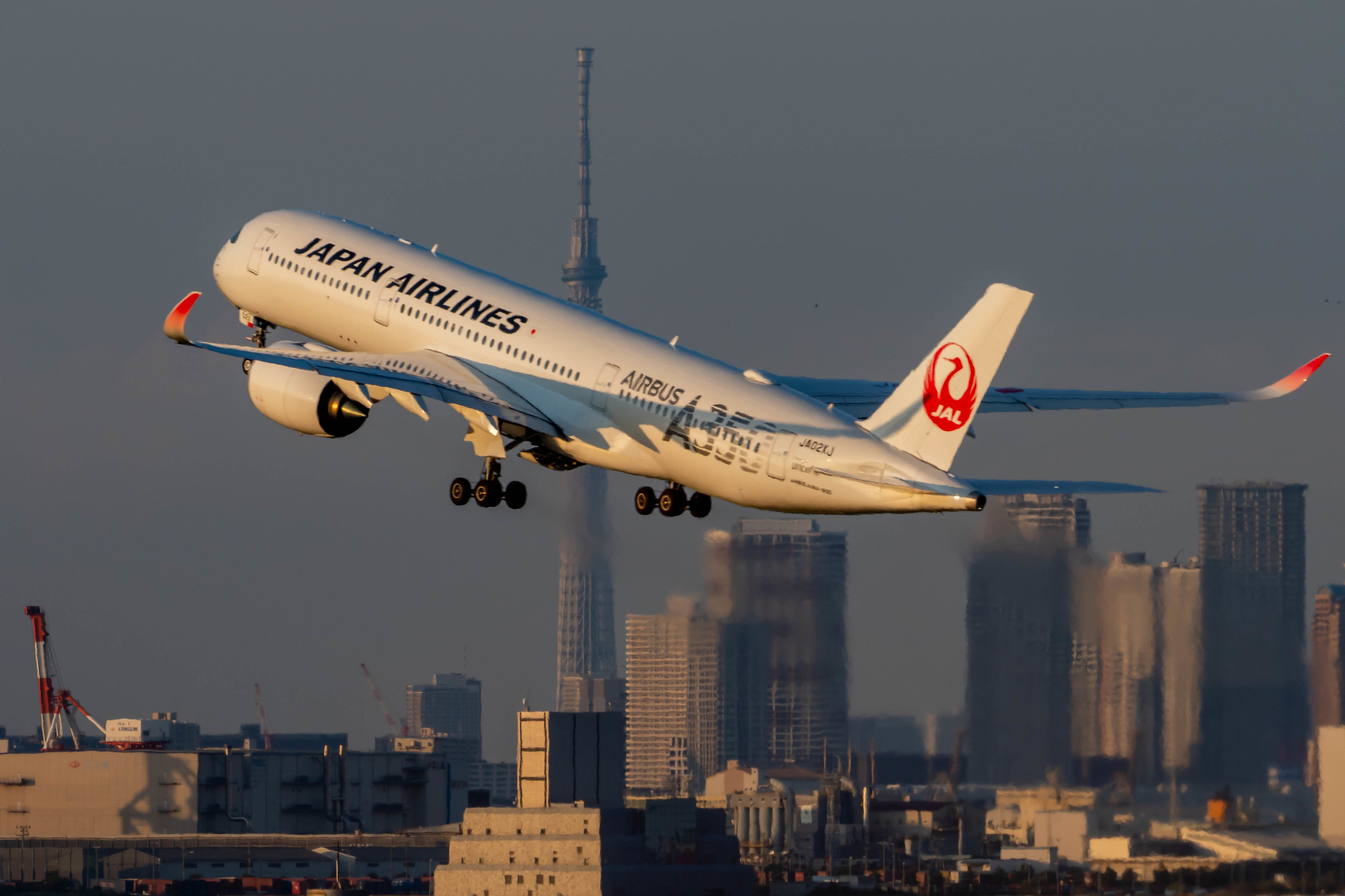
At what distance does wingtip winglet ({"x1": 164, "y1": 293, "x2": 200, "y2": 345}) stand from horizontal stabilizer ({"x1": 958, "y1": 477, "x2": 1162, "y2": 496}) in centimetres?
1968

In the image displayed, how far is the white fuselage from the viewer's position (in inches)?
2048

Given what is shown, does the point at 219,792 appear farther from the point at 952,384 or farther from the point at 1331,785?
the point at 952,384

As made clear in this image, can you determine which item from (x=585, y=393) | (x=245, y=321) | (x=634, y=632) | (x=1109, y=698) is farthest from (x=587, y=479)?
(x=585, y=393)

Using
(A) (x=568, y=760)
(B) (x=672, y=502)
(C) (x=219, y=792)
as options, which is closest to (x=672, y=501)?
(B) (x=672, y=502)

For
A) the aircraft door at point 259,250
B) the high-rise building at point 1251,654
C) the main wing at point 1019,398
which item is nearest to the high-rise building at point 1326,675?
the high-rise building at point 1251,654

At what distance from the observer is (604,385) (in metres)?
57.5

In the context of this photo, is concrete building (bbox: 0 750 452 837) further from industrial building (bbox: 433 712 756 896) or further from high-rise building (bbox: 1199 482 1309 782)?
high-rise building (bbox: 1199 482 1309 782)

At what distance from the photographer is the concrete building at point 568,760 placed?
363 feet

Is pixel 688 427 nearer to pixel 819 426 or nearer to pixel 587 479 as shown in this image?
pixel 819 426

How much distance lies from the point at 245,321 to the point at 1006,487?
2841 centimetres

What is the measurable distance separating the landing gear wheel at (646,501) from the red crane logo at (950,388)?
38.2 feet

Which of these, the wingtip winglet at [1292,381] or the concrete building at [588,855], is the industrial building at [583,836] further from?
the wingtip winglet at [1292,381]

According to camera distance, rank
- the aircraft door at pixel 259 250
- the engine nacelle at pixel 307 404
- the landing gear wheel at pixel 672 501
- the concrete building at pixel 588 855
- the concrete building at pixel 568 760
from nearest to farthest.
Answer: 1. the landing gear wheel at pixel 672 501
2. the engine nacelle at pixel 307 404
3. the aircraft door at pixel 259 250
4. the concrete building at pixel 588 855
5. the concrete building at pixel 568 760

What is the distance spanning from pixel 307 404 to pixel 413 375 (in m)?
4.45
